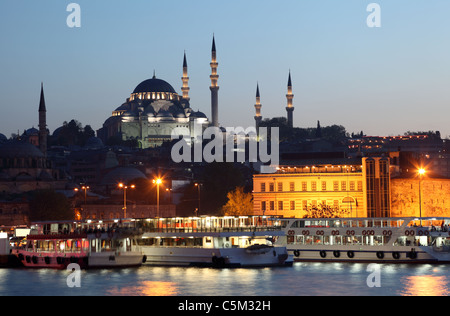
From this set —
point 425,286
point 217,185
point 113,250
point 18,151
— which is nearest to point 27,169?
point 18,151

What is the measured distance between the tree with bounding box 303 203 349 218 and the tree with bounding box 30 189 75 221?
3023 cm

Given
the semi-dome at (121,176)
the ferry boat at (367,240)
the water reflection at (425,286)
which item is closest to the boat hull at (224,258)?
the ferry boat at (367,240)

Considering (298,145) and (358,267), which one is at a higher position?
(298,145)

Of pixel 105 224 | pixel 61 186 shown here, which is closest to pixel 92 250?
pixel 105 224

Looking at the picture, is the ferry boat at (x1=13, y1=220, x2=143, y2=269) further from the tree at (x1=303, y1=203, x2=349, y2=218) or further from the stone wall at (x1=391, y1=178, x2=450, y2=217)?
the stone wall at (x1=391, y1=178, x2=450, y2=217)

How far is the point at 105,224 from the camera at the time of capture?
6450cm

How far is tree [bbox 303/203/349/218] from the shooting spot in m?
77.8

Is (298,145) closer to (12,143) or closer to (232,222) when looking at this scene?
(12,143)

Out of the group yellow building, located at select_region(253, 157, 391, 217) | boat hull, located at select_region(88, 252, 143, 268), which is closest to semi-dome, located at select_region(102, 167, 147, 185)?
yellow building, located at select_region(253, 157, 391, 217)

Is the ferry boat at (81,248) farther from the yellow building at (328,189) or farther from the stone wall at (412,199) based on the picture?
the stone wall at (412,199)

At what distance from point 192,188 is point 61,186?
1066 inches

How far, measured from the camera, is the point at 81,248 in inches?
2301

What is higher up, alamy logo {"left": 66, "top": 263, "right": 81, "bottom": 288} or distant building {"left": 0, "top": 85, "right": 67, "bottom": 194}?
distant building {"left": 0, "top": 85, "right": 67, "bottom": 194}

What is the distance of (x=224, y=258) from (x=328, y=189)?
2631cm
